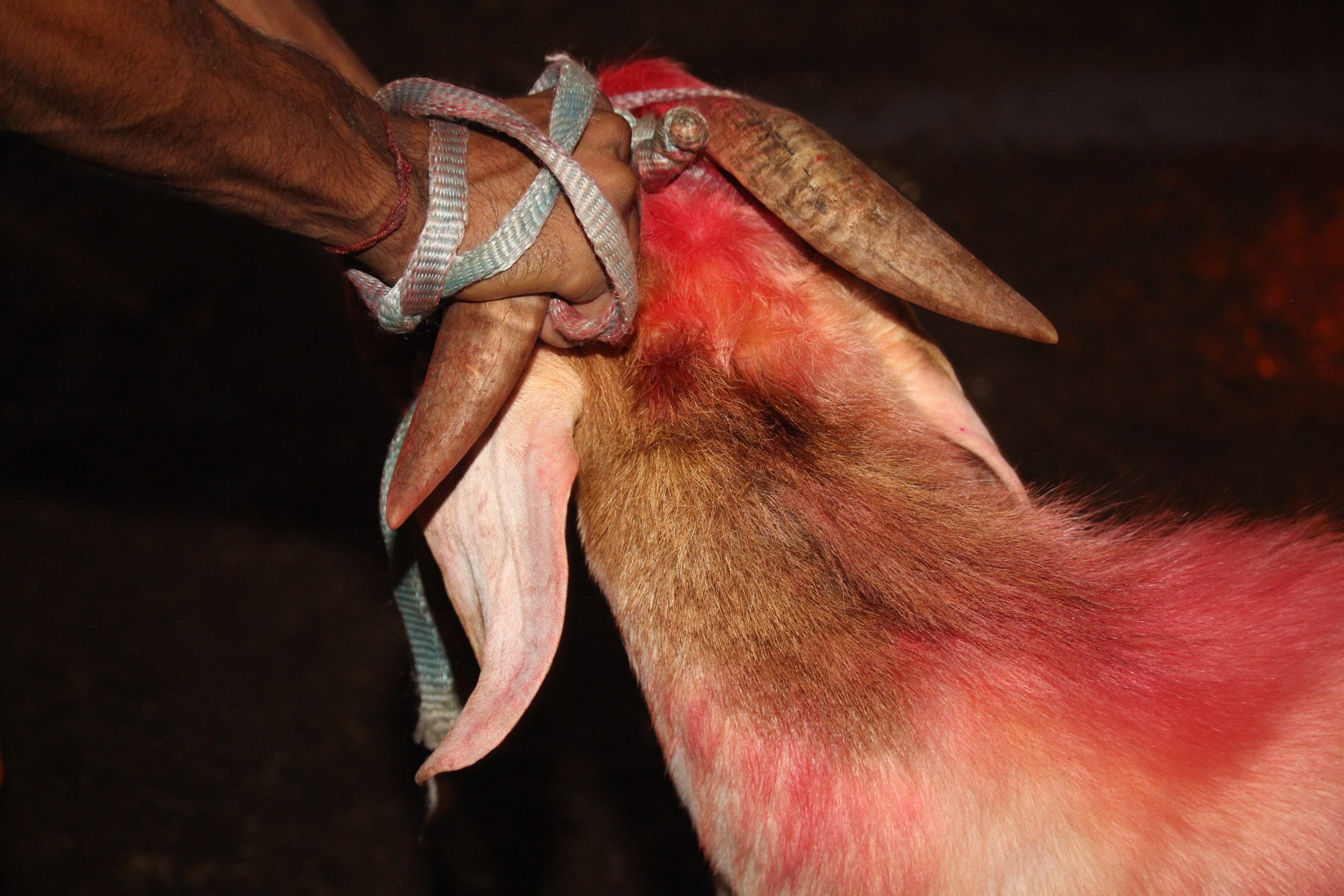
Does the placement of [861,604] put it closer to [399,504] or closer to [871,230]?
[871,230]

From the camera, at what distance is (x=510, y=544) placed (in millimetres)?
1396

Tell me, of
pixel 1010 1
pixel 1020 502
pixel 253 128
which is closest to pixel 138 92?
pixel 253 128

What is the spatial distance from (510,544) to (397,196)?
52 centimetres

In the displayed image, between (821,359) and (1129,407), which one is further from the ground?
(821,359)

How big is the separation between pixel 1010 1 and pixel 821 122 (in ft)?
4.87

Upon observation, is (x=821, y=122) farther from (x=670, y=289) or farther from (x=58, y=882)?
(x=58, y=882)

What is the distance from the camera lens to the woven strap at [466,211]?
1160mm

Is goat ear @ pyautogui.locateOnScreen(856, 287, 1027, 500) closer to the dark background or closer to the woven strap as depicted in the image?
the woven strap

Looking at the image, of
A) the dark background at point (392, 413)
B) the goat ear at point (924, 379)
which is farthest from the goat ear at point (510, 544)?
the dark background at point (392, 413)

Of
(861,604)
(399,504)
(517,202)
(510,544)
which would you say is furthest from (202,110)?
(861,604)

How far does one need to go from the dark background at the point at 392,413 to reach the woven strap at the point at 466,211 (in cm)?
142

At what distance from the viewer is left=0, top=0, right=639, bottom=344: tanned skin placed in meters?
0.93

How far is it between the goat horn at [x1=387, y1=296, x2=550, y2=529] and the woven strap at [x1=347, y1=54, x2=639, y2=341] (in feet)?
0.19

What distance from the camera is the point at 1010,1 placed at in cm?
564
